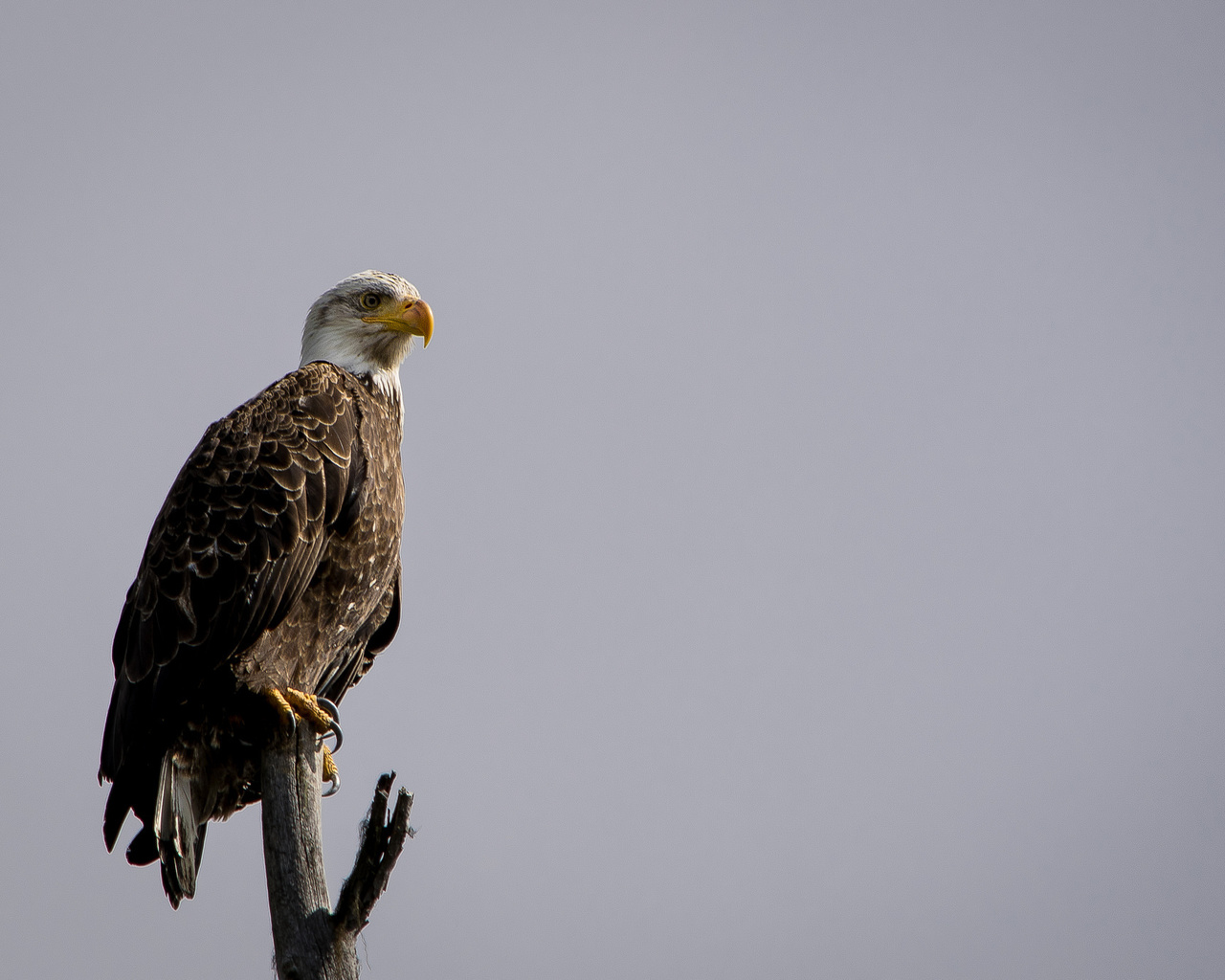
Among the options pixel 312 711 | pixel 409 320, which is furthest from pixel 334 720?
pixel 409 320

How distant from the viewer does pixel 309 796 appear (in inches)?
152

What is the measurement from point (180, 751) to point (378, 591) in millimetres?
1054

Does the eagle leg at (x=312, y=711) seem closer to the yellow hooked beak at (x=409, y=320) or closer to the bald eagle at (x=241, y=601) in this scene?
the bald eagle at (x=241, y=601)

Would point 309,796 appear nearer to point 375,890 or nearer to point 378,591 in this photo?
point 375,890

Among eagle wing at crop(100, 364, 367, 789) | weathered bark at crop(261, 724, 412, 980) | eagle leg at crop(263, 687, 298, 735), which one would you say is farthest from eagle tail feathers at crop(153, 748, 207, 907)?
weathered bark at crop(261, 724, 412, 980)

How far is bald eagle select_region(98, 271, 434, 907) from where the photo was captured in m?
4.25

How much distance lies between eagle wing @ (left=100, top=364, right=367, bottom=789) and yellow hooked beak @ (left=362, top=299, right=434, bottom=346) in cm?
81

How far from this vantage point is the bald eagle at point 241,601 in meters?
4.25

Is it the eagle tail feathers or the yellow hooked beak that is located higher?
the yellow hooked beak

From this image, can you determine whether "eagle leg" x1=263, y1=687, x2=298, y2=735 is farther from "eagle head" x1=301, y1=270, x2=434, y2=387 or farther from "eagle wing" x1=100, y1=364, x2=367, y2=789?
"eagle head" x1=301, y1=270, x2=434, y2=387

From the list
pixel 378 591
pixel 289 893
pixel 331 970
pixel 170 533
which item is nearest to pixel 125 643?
pixel 170 533

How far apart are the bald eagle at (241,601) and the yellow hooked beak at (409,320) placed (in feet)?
1.71

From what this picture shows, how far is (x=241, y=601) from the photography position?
14.4 feet

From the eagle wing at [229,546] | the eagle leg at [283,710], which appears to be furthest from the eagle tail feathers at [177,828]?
the eagle leg at [283,710]
